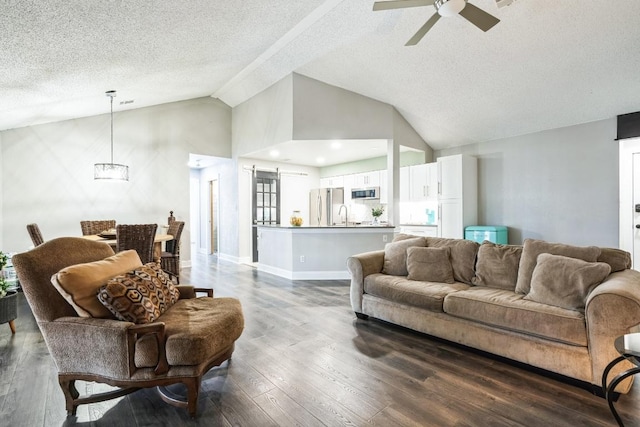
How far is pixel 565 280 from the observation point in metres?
2.37

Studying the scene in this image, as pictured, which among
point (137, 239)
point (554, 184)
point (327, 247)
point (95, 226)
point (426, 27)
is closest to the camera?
point (426, 27)

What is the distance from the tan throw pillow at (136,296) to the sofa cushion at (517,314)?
7.53 ft

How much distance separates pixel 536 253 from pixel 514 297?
1.58 ft

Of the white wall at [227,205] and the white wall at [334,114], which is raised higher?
the white wall at [334,114]

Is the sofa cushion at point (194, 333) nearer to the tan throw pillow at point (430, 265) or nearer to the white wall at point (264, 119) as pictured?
the tan throw pillow at point (430, 265)

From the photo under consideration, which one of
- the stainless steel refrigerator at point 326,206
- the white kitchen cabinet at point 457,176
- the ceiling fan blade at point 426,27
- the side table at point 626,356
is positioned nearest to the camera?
the side table at point 626,356

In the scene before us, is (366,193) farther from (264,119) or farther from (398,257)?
(398,257)

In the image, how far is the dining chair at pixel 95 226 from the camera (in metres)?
5.36

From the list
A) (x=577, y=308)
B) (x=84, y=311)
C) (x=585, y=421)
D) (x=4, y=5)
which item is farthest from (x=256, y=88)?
(x=585, y=421)

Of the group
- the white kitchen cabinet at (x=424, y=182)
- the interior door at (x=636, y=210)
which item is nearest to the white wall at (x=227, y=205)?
the white kitchen cabinet at (x=424, y=182)

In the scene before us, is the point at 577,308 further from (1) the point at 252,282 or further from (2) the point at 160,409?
(1) the point at 252,282

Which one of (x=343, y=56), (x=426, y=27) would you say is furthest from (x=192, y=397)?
(x=343, y=56)

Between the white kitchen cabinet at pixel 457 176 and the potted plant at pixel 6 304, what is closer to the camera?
the potted plant at pixel 6 304

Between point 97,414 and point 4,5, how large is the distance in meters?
2.91
